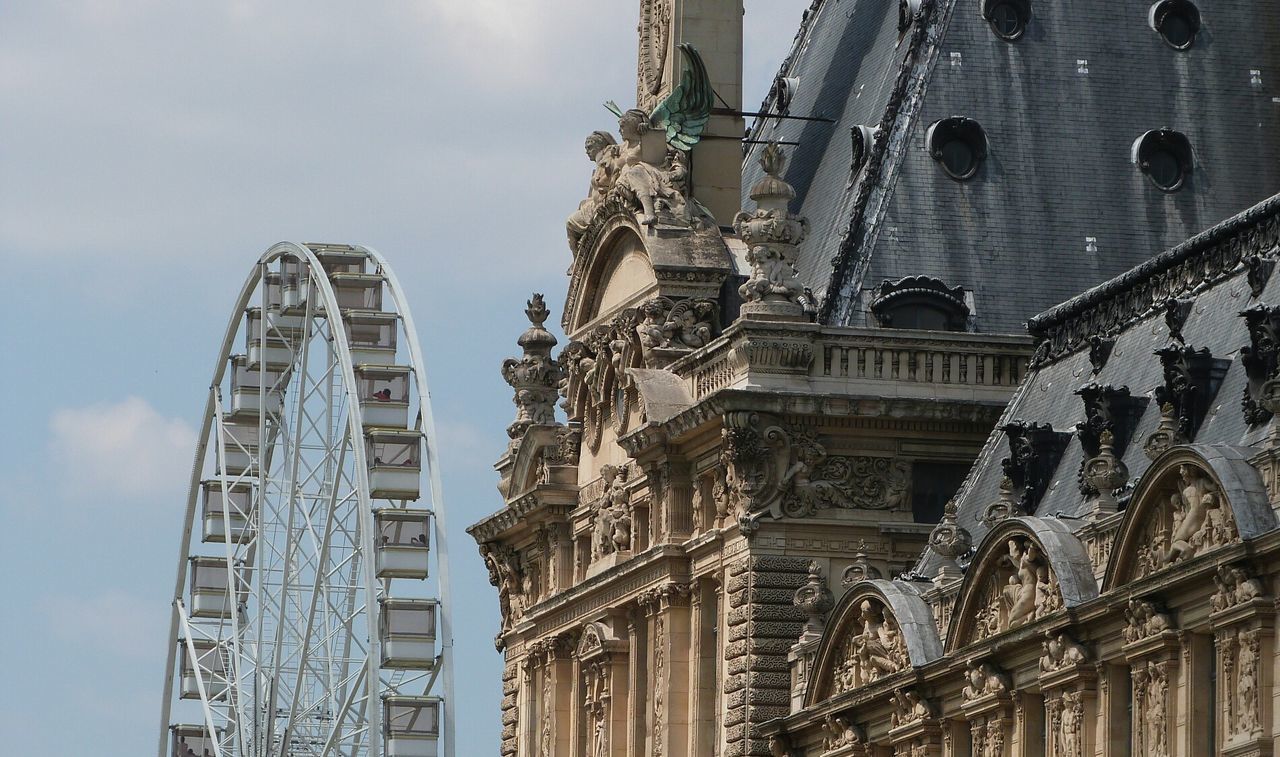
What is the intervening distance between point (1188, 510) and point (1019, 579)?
23.2ft

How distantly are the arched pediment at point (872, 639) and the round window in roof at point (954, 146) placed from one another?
1596 cm

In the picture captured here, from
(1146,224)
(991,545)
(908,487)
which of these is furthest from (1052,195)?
(991,545)

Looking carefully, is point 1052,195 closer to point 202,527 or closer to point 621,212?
point 621,212

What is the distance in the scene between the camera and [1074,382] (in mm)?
72562

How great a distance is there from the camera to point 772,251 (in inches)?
3177

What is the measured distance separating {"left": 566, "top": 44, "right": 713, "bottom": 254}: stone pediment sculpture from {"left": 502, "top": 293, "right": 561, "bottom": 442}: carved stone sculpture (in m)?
7.47

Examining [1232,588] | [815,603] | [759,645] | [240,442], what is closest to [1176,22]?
[759,645]

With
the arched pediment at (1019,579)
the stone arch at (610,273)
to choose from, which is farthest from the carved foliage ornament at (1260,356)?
the stone arch at (610,273)

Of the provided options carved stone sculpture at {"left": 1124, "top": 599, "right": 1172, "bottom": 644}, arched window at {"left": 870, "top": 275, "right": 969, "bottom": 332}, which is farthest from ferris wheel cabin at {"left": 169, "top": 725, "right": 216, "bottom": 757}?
carved stone sculpture at {"left": 1124, "top": 599, "right": 1172, "bottom": 644}

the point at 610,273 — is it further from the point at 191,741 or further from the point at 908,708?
the point at 908,708

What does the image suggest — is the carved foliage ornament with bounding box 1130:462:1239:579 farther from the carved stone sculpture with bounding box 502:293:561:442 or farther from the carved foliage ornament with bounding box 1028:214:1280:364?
the carved stone sculpture with bounding box 502:293:561:442

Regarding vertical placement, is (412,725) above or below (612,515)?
below

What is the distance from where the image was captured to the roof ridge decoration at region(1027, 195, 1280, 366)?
6394 cm

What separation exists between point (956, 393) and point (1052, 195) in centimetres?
693
